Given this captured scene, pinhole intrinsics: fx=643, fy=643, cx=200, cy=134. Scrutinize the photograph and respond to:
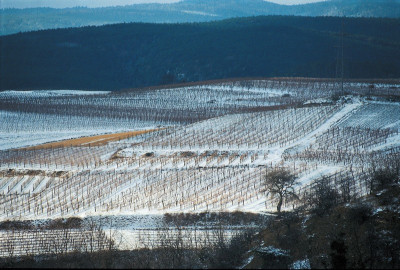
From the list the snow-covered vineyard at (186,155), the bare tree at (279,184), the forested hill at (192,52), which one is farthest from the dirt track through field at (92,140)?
the forested hill at (192,52)

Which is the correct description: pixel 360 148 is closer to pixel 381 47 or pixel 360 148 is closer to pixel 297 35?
pixel 381 47

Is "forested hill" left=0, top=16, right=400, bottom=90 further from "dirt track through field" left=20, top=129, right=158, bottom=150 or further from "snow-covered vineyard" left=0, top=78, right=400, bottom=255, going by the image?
"dirt track through field" left=20, top=129, right=158, bottom=150

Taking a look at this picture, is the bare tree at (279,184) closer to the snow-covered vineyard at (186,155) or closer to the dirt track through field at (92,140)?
the snow-covered vineyard at (186,155)

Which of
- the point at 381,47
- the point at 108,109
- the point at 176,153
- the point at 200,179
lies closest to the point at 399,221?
the point at 200,179

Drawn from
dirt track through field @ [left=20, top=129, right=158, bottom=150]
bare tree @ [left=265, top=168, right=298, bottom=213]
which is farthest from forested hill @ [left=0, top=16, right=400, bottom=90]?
bare tree @ [left=265, top=168, right=298, bottom=213]

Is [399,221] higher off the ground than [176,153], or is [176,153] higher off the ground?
[176,153]
